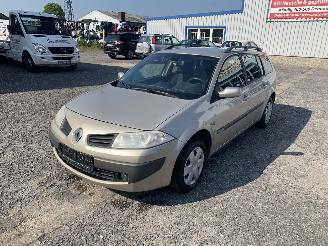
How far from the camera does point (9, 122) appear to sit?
583 centimetres

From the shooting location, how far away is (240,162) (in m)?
4.58

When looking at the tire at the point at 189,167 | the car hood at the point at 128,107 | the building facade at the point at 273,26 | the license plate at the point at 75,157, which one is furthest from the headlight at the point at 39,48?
the building facade at the point at 273,26

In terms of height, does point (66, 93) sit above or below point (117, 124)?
below

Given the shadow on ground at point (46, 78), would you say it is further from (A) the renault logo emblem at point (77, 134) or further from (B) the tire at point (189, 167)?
(B) the tire at point (189, 167)

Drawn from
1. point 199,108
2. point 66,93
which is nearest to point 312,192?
point 199,108

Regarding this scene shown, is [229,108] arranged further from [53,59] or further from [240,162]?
[53,59]

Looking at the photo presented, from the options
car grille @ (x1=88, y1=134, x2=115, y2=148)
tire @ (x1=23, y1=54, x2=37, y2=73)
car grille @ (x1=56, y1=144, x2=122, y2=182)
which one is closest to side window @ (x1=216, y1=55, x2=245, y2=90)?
car grille @ (x1=88, y1=134, x2=115, y2=148)

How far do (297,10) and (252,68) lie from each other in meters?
18.0

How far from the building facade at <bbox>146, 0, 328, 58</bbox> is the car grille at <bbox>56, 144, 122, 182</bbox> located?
2016 cm

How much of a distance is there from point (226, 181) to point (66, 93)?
5958mm

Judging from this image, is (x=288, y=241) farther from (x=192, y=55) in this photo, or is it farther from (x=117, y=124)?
(x=192, y=55)

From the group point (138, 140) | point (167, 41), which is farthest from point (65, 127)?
point (167, 41)

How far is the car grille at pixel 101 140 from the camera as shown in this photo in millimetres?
3107

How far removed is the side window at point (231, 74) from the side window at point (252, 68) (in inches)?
9.8
